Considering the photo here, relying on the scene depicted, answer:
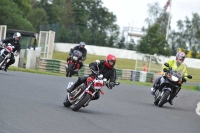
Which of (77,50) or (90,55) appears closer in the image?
(77,50)

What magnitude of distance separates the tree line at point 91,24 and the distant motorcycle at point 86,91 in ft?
140

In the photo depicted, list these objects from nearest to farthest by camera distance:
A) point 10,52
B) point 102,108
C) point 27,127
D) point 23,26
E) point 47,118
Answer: point 27,127
point 47,118
point 102,108
point 10,52
point 23,26

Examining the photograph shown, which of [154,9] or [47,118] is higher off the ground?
[154,9]

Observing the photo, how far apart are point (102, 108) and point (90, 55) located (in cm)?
5671

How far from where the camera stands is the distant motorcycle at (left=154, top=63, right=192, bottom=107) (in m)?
17.6

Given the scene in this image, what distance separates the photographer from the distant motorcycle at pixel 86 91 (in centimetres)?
1291

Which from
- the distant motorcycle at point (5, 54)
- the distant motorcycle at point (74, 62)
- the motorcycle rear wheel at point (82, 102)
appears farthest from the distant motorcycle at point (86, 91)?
the distant motorcycle at point (74, 62)

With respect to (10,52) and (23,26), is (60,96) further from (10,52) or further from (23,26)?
(23,26)

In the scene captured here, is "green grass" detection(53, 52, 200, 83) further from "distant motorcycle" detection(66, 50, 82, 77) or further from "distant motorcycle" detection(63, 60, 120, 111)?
"distant motorcycle" detection(63, 60, 120, 111)

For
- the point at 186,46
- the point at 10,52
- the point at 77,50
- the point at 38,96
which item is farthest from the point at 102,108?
the point at 186,46

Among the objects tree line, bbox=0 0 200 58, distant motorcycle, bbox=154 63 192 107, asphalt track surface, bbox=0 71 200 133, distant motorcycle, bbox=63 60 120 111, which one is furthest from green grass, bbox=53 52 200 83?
distant motorcycle, bbox=63 60 120 111

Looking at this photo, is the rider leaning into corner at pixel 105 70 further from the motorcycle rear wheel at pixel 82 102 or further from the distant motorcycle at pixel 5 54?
the distant motorcycle at pixel 5 54

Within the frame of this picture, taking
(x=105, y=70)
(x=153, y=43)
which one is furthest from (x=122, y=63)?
(x=105, y=70)

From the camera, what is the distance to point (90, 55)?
7175cm
